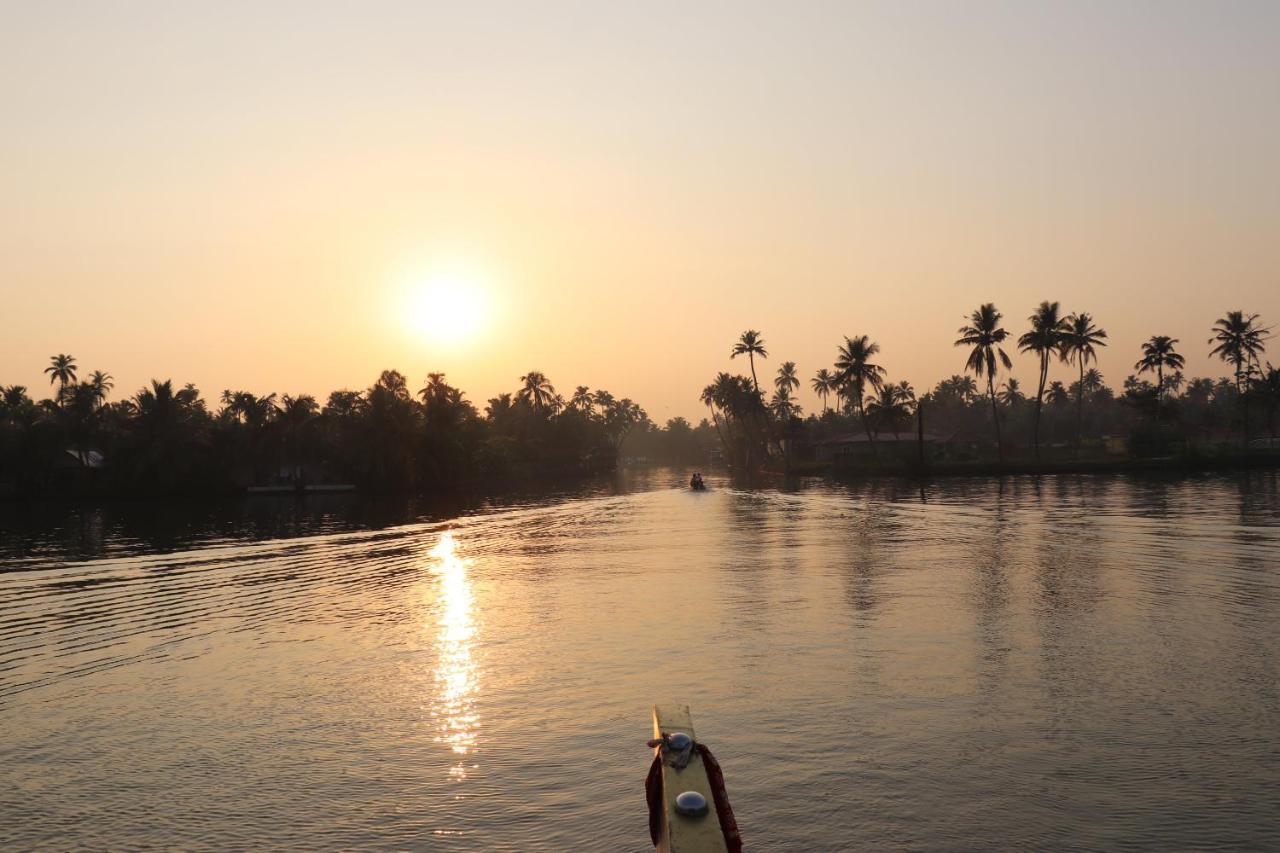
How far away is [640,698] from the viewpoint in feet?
54.1

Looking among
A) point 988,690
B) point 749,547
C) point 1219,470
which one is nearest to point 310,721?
point 988,690

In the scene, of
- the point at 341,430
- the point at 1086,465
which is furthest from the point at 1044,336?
the point at 341,430

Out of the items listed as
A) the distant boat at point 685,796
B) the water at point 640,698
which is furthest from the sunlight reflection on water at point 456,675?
the distant boat at point 685,796

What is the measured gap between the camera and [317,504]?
93.7 metres

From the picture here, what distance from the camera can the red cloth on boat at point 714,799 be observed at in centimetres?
825

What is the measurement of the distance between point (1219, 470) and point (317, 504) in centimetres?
9966

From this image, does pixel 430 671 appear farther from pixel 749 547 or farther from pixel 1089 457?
pixel 1089 457

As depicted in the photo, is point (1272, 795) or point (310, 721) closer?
point (1272, 795)

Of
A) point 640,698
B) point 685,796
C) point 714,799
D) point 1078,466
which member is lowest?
point 640,698

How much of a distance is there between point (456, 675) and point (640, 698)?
181 inches

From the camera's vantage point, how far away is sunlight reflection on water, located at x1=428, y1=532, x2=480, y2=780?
14211 mm

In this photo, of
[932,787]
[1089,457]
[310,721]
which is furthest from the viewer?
[1089,457]

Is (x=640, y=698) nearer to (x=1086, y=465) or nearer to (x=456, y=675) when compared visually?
(x=456, y=675)

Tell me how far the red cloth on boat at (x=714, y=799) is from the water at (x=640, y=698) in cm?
129
